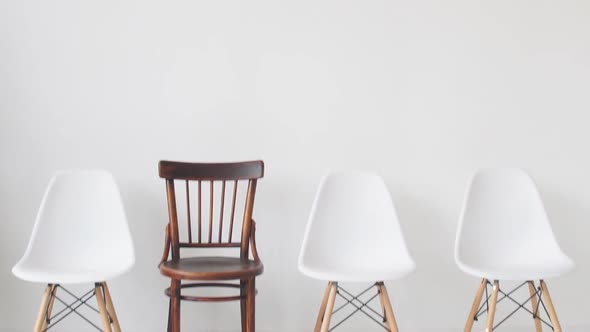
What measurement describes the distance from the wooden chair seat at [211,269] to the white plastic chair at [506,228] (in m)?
0.85

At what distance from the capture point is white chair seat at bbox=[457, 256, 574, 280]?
2.58m

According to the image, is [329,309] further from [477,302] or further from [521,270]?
[521,270]

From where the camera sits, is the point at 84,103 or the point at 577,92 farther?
Result: the point at 577,92

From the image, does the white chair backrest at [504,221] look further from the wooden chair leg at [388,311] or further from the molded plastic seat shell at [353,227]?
the wooden chair leg at [388,311]

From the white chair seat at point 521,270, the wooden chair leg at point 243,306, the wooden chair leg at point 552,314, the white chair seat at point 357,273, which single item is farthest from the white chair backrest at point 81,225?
the wooden chair leg at point 552,314

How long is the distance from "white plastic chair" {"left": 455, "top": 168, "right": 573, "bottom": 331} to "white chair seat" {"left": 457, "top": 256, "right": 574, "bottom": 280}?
0.08 ft

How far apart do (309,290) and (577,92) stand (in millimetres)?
1558

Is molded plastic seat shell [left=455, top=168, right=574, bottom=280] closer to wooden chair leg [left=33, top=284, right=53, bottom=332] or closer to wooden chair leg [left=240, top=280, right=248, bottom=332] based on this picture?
wooden chair leg [left=240, top=280, right=248, bottom=332]

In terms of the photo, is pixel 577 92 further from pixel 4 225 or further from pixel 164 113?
pixel 4 225

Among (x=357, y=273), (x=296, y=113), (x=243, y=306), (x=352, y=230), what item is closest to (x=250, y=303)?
(x=243, y=306)

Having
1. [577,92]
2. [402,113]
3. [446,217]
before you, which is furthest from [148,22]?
[577,92]

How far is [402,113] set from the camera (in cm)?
315

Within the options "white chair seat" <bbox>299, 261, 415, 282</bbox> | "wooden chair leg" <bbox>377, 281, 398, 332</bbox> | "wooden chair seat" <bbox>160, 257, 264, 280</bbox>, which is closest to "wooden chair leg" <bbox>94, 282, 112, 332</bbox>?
"wooden chair seat" <bbox>160, 257, 264, 280</bbox>

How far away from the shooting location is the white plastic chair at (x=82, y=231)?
262 centimetres
